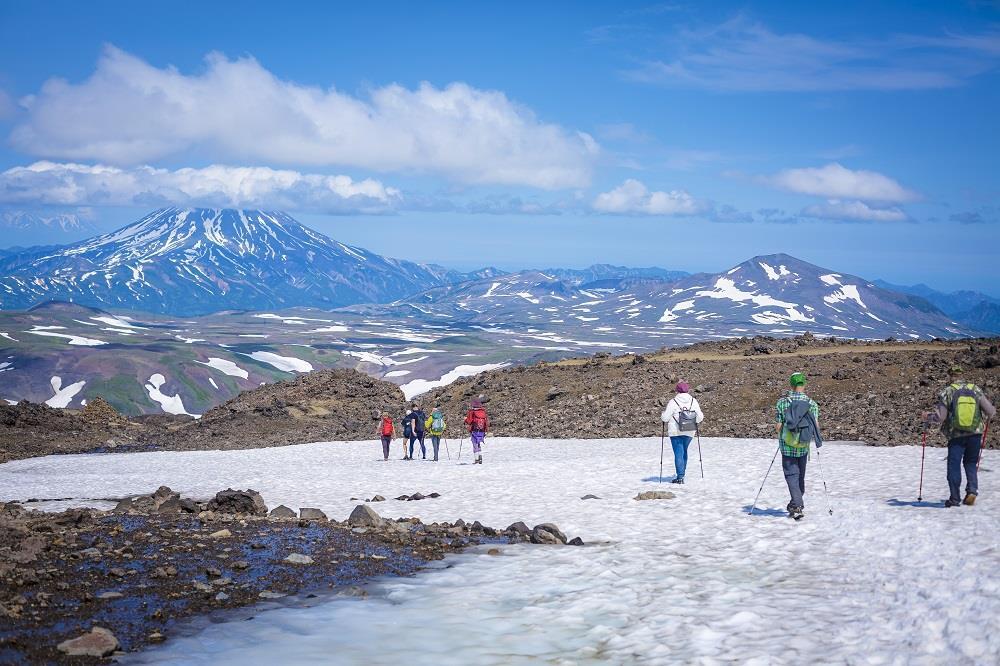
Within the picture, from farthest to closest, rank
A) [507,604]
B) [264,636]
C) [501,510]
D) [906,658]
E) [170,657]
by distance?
[501,510] → [507,604] → [264,636] → [170,657] → [906,658]

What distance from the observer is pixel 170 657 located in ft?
32.3

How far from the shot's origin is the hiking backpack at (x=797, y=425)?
55.8 feet

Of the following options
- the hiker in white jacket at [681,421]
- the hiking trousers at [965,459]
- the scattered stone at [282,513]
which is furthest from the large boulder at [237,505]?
the hiking trousers at [965,459]

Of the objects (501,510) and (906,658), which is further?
(501,510)

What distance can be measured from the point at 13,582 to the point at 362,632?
5.60 meters

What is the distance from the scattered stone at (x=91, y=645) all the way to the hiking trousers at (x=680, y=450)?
15454 millimetres

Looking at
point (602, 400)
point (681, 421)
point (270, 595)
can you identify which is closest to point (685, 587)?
point (270, 595)

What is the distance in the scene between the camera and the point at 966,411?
16828mm

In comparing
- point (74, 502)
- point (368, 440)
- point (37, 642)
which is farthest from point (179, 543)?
point (368, 440)

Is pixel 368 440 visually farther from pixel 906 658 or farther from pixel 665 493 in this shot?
pixel 906 658

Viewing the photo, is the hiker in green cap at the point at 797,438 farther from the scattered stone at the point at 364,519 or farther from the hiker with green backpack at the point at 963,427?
the scattered stone at the point at 364,519

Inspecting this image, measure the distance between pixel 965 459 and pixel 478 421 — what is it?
18.3 metres

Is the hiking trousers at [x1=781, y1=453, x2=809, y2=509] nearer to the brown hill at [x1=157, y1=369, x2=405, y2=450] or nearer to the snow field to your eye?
the snow field

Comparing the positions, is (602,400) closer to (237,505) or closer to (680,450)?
(680,450)
